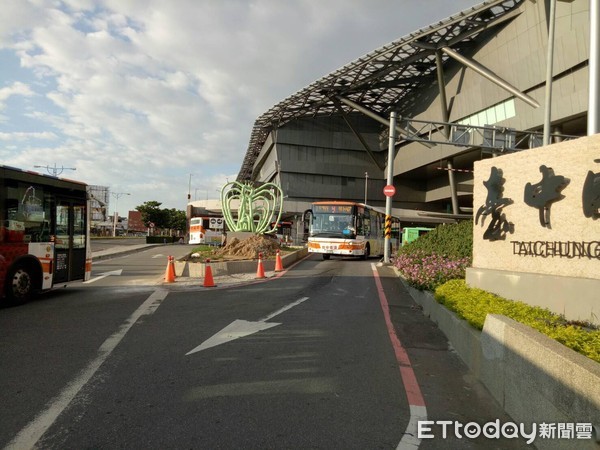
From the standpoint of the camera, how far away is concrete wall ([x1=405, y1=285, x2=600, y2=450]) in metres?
2.91

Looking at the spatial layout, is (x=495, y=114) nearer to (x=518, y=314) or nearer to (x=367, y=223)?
(x=367, y=223)

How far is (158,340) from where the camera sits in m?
6.52

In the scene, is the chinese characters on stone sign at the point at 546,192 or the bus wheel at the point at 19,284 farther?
the bus wheel at the point at 19,284

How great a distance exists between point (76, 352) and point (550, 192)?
7191mm

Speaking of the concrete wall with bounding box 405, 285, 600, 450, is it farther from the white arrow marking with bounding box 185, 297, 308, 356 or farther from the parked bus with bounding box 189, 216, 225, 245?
the parked bus with bounding box 189, 216, 225, 245

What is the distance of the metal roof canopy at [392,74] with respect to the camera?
4006 centimetres

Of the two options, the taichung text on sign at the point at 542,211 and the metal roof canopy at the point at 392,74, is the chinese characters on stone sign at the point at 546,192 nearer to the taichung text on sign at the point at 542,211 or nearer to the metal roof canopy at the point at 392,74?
the taichung text on sign at the point at 542,211

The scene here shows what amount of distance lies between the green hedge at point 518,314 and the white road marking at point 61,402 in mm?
4509

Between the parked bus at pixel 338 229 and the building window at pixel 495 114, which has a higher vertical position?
the building window at pixel 495 114

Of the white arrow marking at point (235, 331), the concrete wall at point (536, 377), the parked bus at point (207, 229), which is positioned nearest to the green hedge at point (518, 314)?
the concrete wall at point (536, 377)

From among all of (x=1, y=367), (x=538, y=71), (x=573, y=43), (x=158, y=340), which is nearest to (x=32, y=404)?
(x=1, y=367)

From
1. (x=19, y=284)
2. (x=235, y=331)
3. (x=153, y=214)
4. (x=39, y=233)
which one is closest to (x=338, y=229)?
(x=39, y=233)

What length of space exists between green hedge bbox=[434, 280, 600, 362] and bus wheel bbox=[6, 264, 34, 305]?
8285mm

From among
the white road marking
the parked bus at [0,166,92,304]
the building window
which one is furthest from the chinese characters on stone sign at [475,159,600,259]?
the building window
